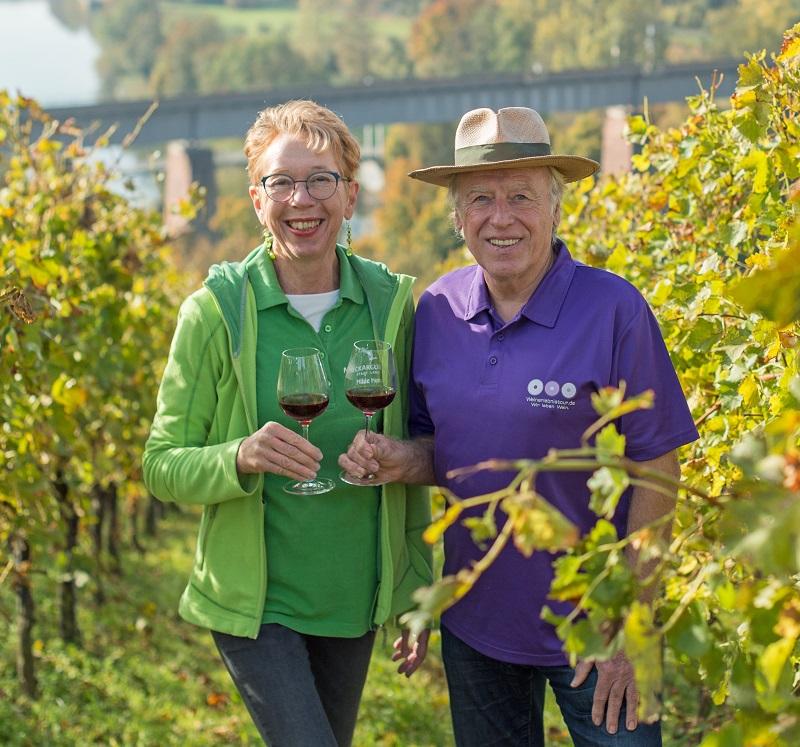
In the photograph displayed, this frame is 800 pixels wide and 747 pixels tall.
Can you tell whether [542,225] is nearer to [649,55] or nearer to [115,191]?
[115,191]

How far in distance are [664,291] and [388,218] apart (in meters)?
54.0

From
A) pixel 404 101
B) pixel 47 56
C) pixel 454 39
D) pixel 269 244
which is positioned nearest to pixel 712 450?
pixel 269 244

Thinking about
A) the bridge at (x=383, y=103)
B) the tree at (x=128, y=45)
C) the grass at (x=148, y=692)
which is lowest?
the grass at (x=148, y=692)

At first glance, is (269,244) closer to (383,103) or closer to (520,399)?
(520,399)

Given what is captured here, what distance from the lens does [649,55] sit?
219 feet

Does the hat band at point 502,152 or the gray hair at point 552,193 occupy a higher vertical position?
the hat band at point 502,152

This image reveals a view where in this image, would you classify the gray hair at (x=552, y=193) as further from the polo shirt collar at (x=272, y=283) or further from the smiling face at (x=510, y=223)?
the polo shirt collar at (x=272, y=283)

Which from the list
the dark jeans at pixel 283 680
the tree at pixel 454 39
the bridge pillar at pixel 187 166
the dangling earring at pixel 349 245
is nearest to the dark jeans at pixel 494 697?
the dark jeans at pixel 283 680

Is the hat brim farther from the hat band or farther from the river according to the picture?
the river

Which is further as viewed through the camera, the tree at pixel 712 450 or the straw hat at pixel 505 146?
the straw hat at pixel 505 146

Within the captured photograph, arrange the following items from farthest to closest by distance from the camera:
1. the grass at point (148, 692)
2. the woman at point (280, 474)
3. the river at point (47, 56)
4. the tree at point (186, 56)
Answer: the river at point (47, 56) → the tree at point (186, 56) → the grass at point (148, 692) → the woman at point (280, 474)

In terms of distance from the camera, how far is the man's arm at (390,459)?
2.62 m

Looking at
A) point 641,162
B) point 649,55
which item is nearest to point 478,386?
point 641,162

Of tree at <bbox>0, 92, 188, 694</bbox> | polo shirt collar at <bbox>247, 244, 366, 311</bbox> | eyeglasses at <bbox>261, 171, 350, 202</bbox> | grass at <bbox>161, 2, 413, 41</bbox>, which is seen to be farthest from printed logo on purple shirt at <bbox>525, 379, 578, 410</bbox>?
grass at <bbox>161, 2, 413, 41</bbox>
